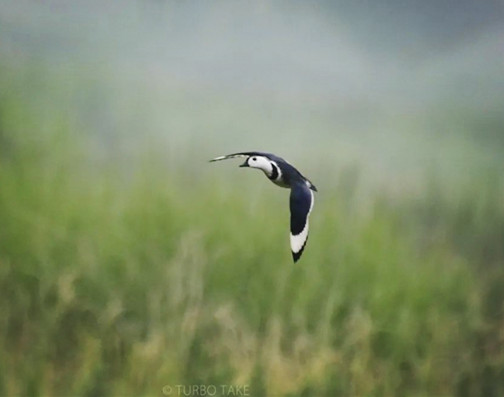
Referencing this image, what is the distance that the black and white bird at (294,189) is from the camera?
1776mm

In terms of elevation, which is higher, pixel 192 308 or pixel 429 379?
pixel 192 308

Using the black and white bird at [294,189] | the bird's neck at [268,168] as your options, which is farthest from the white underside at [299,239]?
the bird's neck at [268,168]

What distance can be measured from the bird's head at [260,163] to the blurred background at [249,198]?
36mm

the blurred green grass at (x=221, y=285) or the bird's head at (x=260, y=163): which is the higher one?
the bird's head at (x=260, y=163)

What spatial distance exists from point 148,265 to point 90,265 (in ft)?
0.49

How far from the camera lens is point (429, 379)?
71.0 inches

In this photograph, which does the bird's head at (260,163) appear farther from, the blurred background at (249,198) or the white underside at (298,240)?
the white underside at (298,240)

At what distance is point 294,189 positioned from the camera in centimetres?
178

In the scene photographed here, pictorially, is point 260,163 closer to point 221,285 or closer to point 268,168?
point 268,168

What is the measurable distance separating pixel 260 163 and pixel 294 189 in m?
0.12

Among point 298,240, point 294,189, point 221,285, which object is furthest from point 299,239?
point 221,285

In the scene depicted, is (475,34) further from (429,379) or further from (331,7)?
(429,379)

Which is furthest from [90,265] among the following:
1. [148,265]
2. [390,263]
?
[390,263]

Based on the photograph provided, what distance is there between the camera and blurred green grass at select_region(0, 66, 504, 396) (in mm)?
1701
